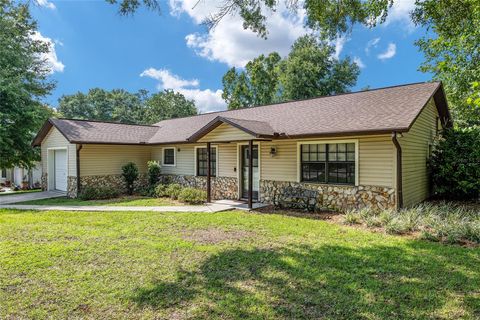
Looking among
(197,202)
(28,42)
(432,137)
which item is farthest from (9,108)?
(432,137)

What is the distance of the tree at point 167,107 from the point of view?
41.3 m

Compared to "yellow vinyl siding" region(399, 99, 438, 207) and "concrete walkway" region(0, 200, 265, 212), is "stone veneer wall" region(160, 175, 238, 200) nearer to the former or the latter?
"concrete walkway" region(0, 200, 265, 212)

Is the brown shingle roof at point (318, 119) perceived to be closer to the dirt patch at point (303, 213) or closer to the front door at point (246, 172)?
the front door at point (246, 172)

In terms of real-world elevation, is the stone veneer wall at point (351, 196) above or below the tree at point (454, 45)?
below

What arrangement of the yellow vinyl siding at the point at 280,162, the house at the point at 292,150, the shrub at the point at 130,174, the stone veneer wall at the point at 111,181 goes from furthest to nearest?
the shrub at the point at 130,174 → the stone veneer wall at the point at 111,181 → the yellow vinyl siding at the point at 280,162 → the house at the point at 292,150

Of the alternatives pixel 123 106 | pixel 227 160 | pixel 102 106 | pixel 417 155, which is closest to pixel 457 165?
pixel 417 155

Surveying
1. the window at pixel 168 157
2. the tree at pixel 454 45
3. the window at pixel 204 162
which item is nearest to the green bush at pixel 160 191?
the window at pixel 204 162

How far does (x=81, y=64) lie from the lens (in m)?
14.6

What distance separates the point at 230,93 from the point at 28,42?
1902 centimetres

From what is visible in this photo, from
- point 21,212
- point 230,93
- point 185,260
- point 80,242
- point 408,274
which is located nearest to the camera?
point 408,274

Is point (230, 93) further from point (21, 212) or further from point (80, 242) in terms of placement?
point (80, 242)

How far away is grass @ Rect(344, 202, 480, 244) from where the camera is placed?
6160 mm

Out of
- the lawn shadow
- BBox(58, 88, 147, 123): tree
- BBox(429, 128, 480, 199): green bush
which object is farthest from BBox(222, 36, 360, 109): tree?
the lawn shadow

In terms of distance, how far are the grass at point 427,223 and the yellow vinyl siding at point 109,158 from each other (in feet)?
36.7
